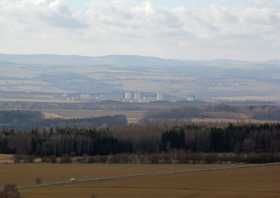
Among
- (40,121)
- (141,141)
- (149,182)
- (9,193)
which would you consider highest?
(40,121)

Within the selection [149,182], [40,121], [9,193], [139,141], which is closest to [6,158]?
[139,141]

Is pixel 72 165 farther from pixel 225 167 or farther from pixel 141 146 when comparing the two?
pixel 141 146

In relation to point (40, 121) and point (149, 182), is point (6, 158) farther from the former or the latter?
point (40, 121)

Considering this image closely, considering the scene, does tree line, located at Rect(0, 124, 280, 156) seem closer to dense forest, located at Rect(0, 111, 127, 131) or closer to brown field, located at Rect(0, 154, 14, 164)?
brown field, located at Rect(0, 154, 14, 164)

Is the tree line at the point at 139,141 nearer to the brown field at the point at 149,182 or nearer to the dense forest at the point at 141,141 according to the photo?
the dense forest at the point at 141,141

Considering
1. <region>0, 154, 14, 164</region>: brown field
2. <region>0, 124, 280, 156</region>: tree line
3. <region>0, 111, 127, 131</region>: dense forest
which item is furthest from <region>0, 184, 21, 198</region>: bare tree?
<region>0, 111, 127, 131</region>: dense forest

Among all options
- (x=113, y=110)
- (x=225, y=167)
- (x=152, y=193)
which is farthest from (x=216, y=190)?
(x=113, y=110)
